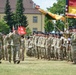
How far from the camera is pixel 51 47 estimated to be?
104 ft

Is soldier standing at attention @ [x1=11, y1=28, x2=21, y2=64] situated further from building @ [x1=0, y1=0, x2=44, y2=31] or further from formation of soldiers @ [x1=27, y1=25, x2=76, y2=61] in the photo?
building @ [x1=0, y1=0, x2=44, y2=31]

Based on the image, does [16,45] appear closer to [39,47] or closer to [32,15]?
[39,47]

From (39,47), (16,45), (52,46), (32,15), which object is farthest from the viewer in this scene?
(32,15)

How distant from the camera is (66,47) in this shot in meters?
29.5

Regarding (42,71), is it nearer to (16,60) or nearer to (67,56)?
(16,60)

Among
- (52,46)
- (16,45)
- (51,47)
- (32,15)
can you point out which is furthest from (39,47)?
(32,15)

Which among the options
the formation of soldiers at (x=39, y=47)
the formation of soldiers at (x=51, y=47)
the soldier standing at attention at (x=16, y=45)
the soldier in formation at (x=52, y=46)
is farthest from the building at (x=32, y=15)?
the soldier standing at attention at (x=16, y=45)

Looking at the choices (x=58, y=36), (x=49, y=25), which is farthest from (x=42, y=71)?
(x=49, y=25)

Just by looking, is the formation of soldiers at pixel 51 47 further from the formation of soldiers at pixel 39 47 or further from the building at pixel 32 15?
the building at pixel 32 15

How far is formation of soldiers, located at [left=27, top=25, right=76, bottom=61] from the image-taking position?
96.7 feet

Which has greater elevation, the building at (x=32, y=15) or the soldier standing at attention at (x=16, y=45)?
the building at (x=32, y=15)

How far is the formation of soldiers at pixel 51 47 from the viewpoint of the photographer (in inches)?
1160

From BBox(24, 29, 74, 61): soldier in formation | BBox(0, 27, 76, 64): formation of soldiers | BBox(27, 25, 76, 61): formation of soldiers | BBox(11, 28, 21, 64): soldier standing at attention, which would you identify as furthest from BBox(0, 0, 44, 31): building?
BBox(11, 28, 21, 64): soldier standing at attention

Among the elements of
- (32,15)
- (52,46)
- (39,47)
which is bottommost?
(39,47)
